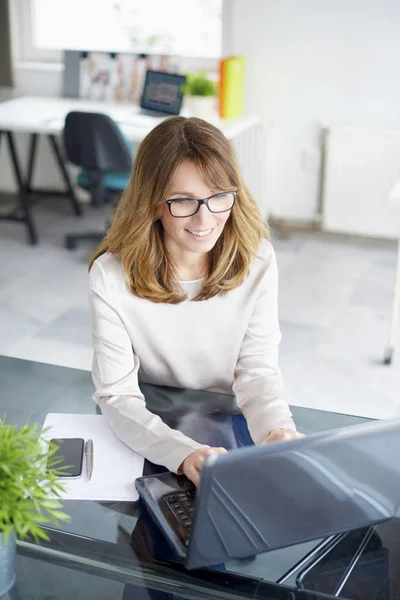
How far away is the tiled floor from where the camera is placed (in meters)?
2.85

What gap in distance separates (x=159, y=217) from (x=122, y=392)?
1.08 feet

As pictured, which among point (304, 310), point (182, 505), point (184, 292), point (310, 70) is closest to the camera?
point (182, 505)

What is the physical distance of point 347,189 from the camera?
13.7 ft

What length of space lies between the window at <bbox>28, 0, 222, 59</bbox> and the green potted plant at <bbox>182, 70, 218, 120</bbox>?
61cm

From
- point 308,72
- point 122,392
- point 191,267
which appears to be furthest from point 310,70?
point 122,392

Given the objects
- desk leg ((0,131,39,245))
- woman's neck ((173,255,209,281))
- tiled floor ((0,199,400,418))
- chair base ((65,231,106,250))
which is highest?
woman's neck ((173,255,209,281))

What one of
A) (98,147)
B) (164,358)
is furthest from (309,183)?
(164,358)

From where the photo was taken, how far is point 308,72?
4.13 meters

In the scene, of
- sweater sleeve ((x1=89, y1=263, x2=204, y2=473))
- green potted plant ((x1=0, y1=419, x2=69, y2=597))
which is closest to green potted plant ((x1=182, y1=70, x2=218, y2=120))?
sweater sleeve ((x1=89, y1=263, x2=204, y2=473))

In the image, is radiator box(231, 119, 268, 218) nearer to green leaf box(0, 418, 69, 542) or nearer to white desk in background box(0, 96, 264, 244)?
white desk in background box(0, 96, 264, 244)

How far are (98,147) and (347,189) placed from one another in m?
1.36

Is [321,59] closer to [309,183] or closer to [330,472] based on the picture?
[309,183]

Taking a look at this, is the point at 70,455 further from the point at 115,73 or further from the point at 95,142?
the point at 115,73

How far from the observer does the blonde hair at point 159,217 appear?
4.55ft
